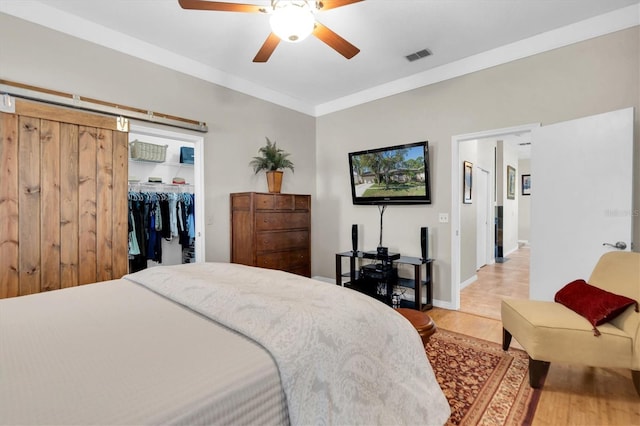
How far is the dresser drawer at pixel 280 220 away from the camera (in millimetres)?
3568

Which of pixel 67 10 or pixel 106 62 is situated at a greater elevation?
pixel 67 10

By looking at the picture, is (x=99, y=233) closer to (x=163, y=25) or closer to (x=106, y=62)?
(x=106, y=62)

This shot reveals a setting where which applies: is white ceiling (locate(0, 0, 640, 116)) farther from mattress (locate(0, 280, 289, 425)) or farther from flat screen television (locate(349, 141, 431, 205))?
mattress (locate(0, 280, 289, 425))

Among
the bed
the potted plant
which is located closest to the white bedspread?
the bed

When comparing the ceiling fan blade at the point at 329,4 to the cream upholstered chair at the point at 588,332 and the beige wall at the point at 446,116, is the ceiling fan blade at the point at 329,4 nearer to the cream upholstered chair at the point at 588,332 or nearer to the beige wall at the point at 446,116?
the beige wall at the point at 446,116

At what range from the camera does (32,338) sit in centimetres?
110

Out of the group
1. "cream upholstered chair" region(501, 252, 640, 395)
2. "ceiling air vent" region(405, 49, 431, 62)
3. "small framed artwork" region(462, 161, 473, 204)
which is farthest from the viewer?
"small framed artwork" region(462, 161, 473, 204)

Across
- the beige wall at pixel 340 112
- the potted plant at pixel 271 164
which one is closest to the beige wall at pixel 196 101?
the beige wall at pixel 340 112

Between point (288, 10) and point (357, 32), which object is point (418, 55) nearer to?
point (357, 32)

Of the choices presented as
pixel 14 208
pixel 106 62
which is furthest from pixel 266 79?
pixel 14 208

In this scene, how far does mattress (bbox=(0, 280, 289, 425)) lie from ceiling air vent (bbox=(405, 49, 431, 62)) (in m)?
3.31

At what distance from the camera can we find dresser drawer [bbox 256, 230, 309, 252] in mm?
3551

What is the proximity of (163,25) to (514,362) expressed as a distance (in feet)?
13.4

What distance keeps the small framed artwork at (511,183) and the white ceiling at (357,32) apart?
5.21m
